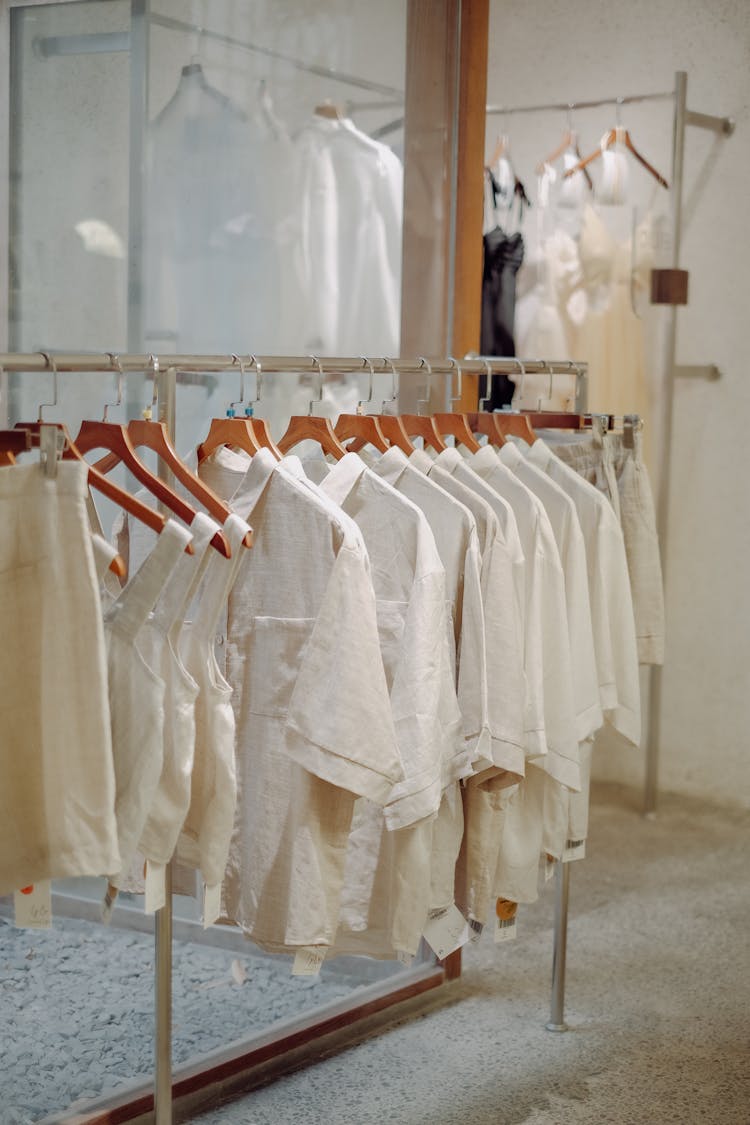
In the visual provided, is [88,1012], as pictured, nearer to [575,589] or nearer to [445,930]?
[445,930]

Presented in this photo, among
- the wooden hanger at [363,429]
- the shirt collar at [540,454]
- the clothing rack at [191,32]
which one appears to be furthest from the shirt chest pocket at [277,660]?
the clothing rack at [191,32]

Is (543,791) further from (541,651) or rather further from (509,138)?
(509,138)

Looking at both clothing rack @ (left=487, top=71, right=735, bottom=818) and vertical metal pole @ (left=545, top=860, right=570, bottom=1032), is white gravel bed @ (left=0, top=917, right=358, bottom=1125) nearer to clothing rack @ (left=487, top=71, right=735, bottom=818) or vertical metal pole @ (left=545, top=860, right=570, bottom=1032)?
vertical metal pole @ (left=545, top=860, right=570, bottom=1032)

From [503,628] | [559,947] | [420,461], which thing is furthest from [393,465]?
[559,947]

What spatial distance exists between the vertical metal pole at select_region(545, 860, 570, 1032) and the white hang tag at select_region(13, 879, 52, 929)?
135cm

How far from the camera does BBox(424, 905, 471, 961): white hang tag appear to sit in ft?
7.74

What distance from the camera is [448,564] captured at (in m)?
2.29

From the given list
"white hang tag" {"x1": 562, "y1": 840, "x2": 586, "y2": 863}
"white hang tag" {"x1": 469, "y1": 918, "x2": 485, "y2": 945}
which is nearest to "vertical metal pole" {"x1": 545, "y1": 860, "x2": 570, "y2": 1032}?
"white hang tag" {"x1": 562, "y1": 840, "x2": 586, "y2": 863}

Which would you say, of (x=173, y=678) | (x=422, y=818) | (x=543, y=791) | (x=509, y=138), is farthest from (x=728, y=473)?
(x=173, y=678)

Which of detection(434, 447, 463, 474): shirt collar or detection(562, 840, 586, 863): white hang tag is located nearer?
detection(434, 447, 463, 474): shirt collar

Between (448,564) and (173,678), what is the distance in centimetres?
61

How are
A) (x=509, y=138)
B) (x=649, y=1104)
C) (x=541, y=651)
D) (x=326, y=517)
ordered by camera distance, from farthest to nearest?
1. (x=509, y=138)
2. (x=649, y=1104)
3. (x=541, y=651)
4. (x=326, y=517)

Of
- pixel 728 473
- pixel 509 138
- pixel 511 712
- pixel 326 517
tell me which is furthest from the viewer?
pixel 509 138

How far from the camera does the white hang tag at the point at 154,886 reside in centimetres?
189
